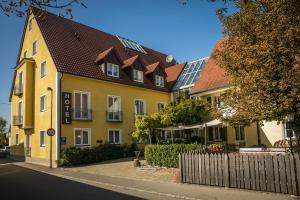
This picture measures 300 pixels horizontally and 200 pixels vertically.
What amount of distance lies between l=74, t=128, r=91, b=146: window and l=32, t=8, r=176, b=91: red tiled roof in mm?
4807

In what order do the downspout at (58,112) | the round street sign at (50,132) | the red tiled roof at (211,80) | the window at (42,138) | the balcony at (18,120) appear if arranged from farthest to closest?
the balcony at (18,120) < the window at (42,138) < the red tiled roof at (211,80) < the downspout at (58,112) < the round street sign at (50,132)

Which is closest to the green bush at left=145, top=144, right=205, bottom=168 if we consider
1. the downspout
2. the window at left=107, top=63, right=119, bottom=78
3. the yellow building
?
the downspout

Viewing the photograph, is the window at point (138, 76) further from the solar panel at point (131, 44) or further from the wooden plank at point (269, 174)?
the wooden plank at point (269, 174)

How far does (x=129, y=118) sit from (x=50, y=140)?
8.78 m

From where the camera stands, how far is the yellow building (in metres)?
27.4

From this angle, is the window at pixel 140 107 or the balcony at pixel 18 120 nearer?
the balcony at pixel 18 120

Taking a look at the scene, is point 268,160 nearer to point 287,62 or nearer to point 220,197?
point 220,197

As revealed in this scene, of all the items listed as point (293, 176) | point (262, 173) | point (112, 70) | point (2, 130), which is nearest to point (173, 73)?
point (112, 70)

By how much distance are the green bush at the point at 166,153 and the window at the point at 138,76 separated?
1415 cm

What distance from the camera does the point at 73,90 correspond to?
91.5ft

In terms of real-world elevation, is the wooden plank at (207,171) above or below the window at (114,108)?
below

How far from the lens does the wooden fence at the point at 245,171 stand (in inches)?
428

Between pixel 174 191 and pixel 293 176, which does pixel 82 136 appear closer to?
pixel 174 191

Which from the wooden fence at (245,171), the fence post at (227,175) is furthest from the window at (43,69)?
the fence post at (227,175)
